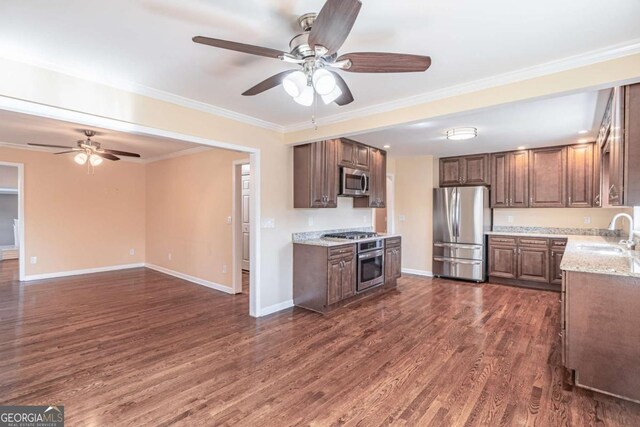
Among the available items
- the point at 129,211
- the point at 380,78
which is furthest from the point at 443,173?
the point at 129,211

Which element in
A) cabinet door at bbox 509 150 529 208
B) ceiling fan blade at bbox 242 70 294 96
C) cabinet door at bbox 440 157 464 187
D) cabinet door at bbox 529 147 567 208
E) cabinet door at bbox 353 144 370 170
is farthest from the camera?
cabinet door at bbox 440 157 464 187

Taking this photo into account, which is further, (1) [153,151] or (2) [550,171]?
(1) [153,151]

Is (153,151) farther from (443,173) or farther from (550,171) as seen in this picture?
(550,171)

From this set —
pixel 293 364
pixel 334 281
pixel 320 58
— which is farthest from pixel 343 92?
pixel 334 281

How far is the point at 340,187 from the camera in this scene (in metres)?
4.59

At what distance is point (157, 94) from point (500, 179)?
553 cm

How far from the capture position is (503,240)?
218 inches

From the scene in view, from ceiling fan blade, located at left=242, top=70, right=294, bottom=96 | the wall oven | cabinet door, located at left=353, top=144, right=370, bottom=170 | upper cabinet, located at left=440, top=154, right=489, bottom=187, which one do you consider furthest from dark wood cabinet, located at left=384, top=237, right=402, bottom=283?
ceiling fan blade, located at left=242, top=70, right=294, bottom=96

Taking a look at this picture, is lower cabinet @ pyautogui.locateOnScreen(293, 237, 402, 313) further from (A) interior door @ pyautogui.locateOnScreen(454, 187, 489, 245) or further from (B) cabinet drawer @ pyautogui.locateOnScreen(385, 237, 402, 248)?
(A) interior door @ pyautogui.locateOnScreen(454, 187, 489, 245)

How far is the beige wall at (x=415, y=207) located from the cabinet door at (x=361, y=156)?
1694 mm

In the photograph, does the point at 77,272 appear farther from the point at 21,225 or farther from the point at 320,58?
the point at 320,58

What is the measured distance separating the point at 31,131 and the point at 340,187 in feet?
14.6

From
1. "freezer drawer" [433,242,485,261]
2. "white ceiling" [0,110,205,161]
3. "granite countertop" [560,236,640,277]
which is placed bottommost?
"freezer drawer" [433,242,485,261]

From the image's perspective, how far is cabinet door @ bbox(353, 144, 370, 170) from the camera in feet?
16.0
